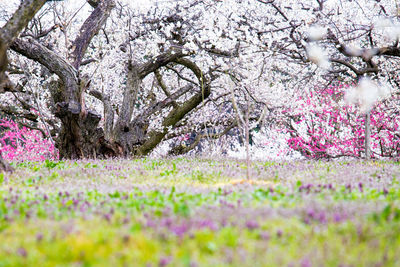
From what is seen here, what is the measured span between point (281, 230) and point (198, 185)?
11.9ft

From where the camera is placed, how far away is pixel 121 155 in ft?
49.2

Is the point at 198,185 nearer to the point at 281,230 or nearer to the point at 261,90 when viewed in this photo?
the point at 281,230

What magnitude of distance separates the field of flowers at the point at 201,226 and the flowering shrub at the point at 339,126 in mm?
12225

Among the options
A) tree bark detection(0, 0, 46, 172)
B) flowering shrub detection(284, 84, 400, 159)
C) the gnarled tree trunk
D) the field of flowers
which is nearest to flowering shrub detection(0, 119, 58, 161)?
the gnarled tree trunk

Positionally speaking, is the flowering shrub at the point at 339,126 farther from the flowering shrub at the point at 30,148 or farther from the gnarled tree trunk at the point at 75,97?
the flowering shrub at the point at 30,148

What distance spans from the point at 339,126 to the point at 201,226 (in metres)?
18.6

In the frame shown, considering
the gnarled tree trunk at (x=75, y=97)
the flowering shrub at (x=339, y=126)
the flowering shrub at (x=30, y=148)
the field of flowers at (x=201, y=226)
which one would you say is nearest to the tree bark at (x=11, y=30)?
the field of flowers at (x=201, y=226)

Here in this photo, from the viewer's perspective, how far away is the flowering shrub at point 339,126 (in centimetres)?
1845

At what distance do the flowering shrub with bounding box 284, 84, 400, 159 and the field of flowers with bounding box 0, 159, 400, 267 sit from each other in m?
12.2

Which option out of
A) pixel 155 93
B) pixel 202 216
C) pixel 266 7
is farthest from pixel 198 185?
pixel 155 93

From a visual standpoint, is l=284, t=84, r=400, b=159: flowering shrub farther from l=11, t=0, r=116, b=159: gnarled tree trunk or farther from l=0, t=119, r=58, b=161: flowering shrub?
l=0, t=119, r=58, b=161: flowering shrub

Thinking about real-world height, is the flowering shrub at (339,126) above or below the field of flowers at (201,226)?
above

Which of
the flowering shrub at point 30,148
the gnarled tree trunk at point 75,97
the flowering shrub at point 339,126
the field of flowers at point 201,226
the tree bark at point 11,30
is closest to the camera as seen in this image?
the field of flowers at point 201,226

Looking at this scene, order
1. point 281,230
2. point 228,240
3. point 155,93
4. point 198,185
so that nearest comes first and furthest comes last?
point 228,240
point 281,230
point 198,185
point 155,93
